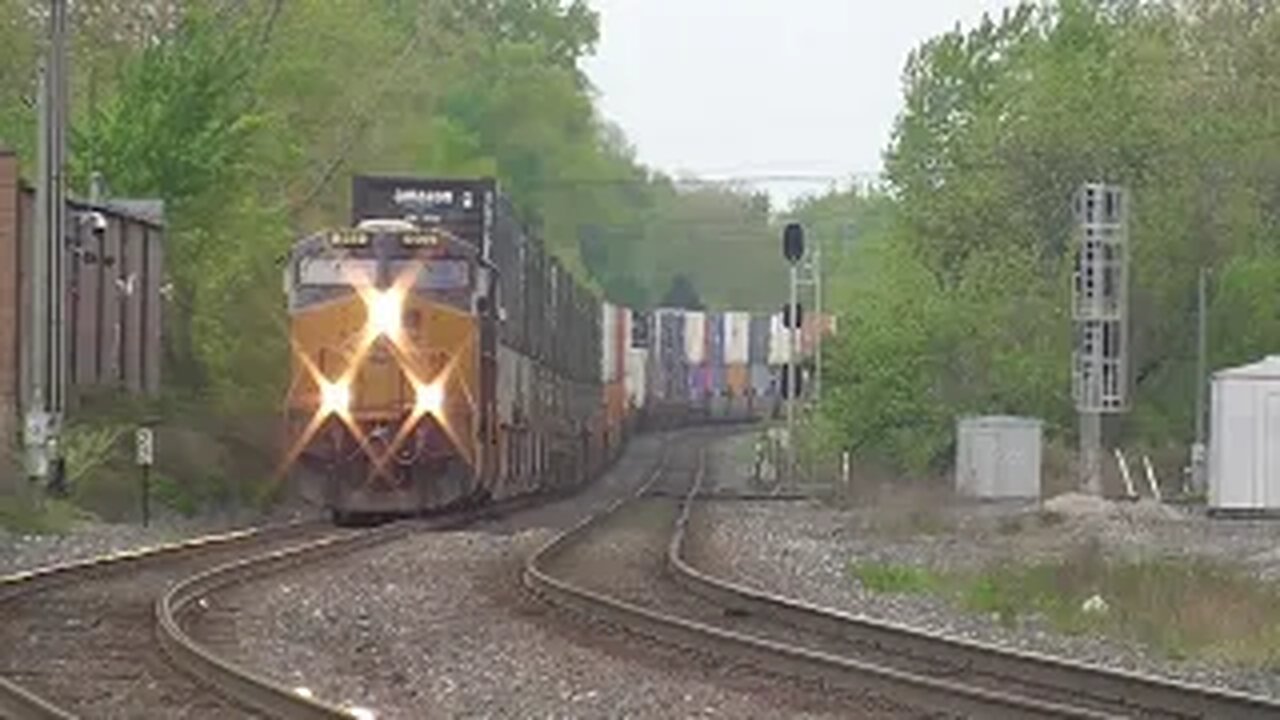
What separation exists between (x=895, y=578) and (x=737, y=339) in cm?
6306

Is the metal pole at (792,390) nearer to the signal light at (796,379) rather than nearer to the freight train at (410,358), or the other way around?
the signal light at (796,379)

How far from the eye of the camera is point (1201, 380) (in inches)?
2099

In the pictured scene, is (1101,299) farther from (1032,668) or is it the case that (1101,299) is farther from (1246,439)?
(1032,668)

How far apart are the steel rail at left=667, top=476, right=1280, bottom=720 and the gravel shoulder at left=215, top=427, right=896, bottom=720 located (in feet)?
4.91

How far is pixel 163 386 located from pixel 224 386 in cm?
112

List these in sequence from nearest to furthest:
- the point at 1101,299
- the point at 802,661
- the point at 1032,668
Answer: the point at 1032,668 < the point at 802,661 < the point at 1101,299

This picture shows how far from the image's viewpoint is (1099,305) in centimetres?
4175

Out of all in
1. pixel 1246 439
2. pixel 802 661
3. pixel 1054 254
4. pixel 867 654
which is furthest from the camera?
pixel 1054 254

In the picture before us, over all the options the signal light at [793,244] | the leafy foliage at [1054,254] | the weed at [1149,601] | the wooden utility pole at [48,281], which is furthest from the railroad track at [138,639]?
the signal light at [793,244]

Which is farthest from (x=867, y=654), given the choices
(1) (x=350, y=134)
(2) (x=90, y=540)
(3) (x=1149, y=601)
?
(1) (x=350, y=134)

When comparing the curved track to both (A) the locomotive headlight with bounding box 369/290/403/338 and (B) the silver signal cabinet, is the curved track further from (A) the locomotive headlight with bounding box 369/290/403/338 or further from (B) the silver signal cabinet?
(B) the silver signal cabinet

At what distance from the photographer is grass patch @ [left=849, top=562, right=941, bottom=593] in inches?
943

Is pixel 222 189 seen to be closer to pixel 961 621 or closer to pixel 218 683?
pixel 961 621

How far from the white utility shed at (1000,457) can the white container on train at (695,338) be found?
1383 inches
